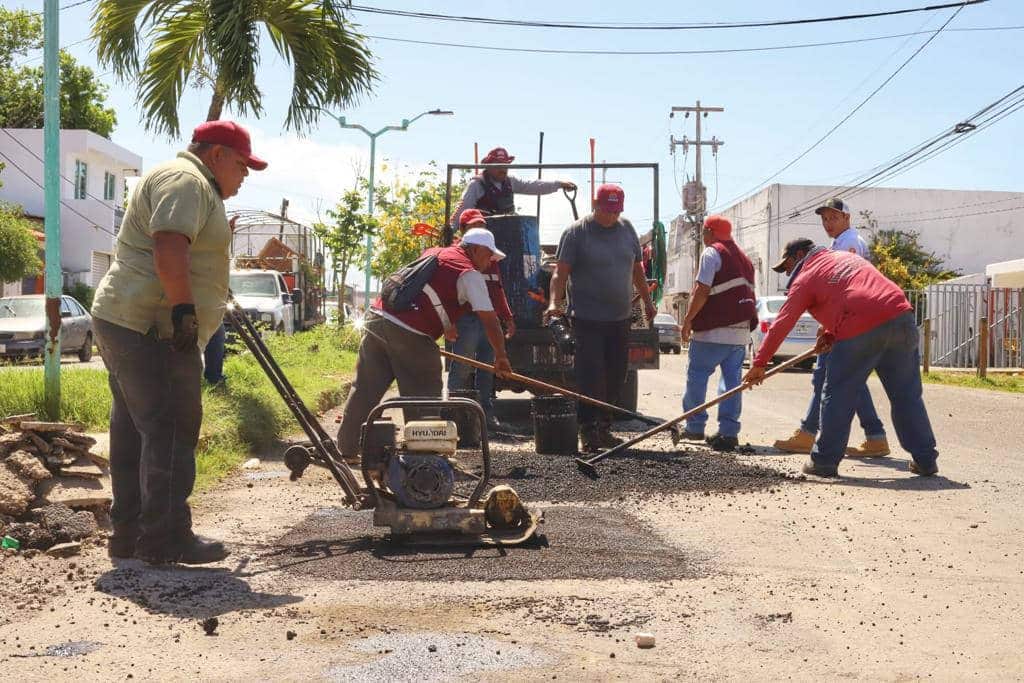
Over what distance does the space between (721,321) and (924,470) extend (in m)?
2.38

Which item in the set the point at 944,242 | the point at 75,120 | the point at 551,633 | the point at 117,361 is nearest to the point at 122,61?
the point at 117,361

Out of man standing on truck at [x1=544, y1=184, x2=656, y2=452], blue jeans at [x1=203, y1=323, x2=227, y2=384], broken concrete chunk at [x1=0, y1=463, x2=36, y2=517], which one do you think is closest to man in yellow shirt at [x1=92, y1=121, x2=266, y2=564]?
broken concrete chunk at [x1=0, y1=463, x2=36, y2=517]

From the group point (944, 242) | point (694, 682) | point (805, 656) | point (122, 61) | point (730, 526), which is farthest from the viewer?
point (944, 242)

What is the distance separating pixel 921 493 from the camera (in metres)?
7.40

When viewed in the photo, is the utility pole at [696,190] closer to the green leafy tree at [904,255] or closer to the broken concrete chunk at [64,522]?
the green leafy tree at [904,255]

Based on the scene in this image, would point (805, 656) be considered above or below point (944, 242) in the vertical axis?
below

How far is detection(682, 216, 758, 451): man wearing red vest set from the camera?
32.5 ft

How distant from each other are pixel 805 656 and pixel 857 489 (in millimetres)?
3698

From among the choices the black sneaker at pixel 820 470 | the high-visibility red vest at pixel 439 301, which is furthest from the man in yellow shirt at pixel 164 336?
the black sneaker at pixel 820 470

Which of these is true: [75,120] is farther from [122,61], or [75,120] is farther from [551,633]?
[551,633]

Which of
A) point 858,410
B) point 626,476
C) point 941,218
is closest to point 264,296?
point 858,410

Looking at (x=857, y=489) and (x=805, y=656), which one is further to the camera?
(x=857, y=489)

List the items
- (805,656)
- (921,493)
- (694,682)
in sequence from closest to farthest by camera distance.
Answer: (694,682), (805,656), (921,493)

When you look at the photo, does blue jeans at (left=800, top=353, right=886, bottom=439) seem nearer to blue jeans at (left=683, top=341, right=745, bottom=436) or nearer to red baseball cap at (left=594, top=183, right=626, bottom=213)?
blue jeans at (left=683, top=341, right=745, bottom=436)
